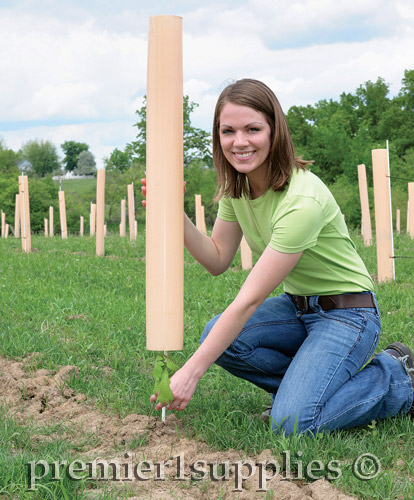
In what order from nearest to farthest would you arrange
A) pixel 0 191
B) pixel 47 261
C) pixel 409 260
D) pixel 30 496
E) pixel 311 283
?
pixel 30 496 < pixel 311 283 < pixel 409 260 < pixel 47 261 < pixel 0 191

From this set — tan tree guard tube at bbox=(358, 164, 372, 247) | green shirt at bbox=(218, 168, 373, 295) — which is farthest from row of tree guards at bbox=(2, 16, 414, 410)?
tan tree guard tube at bbox=(358, 164, 372, 247)

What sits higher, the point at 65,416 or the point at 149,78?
the point at 149,78

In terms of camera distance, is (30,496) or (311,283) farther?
(311,283)

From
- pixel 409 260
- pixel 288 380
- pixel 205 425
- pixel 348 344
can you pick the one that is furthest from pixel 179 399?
pixel 409 260

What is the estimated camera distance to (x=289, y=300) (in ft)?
10.4

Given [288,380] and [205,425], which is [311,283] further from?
[205,425]

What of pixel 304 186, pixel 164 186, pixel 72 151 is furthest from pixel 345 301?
pixel 72 151

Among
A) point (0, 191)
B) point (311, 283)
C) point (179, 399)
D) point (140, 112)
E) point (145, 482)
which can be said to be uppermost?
point (140, 112)

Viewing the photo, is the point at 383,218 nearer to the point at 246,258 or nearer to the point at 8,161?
the point at 246,258

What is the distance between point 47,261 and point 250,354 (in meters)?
6.47

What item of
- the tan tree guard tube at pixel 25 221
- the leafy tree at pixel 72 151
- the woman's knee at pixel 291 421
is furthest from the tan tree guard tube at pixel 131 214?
the leafy tree at pixel 72 151

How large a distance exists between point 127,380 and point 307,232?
1.59 m

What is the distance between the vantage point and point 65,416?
2.99 meters

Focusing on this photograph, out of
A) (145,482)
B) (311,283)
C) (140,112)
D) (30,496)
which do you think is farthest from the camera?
(140,112)
